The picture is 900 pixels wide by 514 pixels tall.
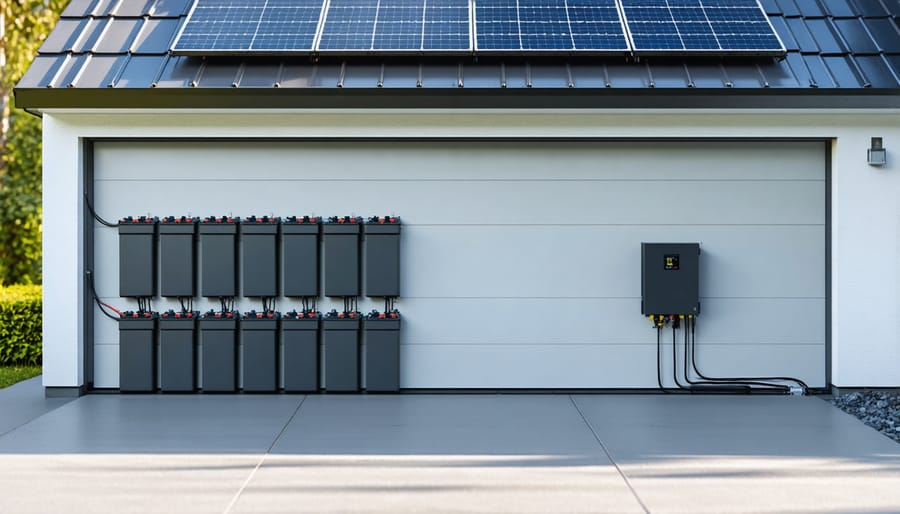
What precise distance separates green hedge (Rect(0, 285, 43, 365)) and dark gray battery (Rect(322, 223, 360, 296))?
456 cm

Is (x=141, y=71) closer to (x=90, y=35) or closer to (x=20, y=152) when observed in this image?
(x=90, y=35)

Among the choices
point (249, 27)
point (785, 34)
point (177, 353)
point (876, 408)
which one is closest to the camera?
point (876, 408)

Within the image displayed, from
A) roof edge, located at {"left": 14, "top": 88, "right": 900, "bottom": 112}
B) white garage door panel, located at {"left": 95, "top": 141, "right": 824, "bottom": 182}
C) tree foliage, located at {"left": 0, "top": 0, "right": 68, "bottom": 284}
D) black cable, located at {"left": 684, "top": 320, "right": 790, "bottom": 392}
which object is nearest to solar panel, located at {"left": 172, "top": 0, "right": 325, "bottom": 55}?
roof edge, located at {"left": 14, "top": 88, "right": 900, "bottom": 112}

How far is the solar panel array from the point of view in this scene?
908 centimetres

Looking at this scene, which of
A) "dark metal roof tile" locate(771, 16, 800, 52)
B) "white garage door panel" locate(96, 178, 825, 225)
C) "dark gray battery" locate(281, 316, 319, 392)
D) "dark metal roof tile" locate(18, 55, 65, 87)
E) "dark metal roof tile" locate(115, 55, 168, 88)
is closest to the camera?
"dark metal roof tile" locate(18, 55, 65, 87)

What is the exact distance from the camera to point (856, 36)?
966 centimetres

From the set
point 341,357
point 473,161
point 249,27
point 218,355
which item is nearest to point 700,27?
point 473,161

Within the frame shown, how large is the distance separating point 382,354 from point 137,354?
2.57 meters

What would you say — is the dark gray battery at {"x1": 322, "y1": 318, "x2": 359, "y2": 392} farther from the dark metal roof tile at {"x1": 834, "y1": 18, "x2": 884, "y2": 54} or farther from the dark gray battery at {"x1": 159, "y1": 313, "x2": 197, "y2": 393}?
the dark metal roof tile at {"x1": 834, "y1": 18, "x2": 884, "y2": 54}

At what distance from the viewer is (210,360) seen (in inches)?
364

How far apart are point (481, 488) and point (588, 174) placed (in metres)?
4.48

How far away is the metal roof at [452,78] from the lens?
8750 mm

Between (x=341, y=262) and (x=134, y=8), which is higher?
(x=134, y=8)

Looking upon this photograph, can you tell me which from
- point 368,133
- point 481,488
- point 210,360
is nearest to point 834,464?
point 481,488
